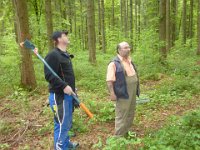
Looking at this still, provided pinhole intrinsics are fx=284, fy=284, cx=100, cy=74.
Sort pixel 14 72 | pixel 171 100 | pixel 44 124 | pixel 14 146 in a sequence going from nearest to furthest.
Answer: pixel 14 146 → pixel 44 124 → pixel 171 100 → pixel 14 72

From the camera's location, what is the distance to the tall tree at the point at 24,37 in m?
9.32

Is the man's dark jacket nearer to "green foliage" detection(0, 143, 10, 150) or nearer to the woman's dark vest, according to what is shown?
the woman's dark vest

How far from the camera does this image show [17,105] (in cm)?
872

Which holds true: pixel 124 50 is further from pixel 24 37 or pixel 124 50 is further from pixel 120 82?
pixel 24 37

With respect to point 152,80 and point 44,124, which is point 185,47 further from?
point 44,124

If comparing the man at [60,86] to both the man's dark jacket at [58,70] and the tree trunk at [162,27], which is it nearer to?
the man's dark jacket at [58,70]

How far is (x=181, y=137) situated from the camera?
16.1 feet

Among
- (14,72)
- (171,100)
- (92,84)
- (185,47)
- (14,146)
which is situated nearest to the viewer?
(14,146)

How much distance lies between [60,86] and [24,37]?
494 centimetres

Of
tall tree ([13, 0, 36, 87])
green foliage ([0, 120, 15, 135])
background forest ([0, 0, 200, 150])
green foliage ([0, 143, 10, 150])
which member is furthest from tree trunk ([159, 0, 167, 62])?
green foliage ([0, 143, 10, 150])

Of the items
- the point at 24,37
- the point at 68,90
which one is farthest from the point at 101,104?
the point at 24,37

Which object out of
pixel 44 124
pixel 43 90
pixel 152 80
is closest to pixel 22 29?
pixel 43 90

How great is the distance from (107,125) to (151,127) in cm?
110

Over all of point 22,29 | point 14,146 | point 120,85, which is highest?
point 22,29
